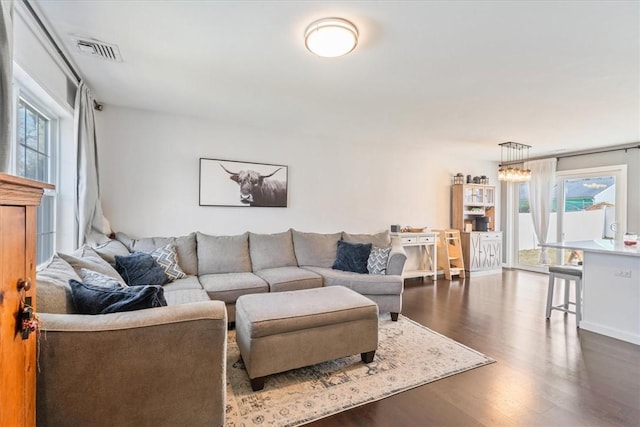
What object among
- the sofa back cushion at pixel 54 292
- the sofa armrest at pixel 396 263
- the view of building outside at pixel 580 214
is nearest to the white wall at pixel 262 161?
the sofa armrest at pixel 396 263

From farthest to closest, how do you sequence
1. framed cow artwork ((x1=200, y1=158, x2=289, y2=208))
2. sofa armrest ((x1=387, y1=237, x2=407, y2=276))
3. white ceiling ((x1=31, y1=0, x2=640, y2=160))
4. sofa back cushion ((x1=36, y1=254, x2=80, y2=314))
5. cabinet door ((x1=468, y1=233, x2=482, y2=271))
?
cabinet door ((x1=468, y1=233, x2=482, y2=271))
framed cow artwork ((x1=200, y1=158, x2=289, y2=208))
sofa armrest ((x1=387, y1=237, x2=407, y2=276))
white ceiling ((x1=31, y1=0, x2=640, y2=160))
sofa back cushion ((x1=36, y1=254, x2=80, y2=314))

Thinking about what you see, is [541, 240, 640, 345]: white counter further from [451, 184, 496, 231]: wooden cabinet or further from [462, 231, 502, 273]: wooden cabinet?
[451, 184, 496, 231]: wooden cabinet

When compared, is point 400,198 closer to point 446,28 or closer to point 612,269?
point 612,269

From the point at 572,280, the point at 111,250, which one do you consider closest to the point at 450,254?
the point at 572,280

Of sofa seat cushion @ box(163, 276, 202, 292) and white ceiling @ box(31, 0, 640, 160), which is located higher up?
white ceiling @ box(31, 0, 640, 160)

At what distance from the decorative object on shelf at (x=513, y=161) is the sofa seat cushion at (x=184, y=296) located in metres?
4.32

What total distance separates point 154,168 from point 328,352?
9.84 feet

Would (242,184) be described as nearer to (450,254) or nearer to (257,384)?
(257,384)

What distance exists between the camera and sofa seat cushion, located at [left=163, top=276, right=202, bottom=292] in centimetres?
281

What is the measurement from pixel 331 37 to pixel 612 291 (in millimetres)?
3639

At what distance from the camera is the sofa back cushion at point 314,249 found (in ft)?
13.2

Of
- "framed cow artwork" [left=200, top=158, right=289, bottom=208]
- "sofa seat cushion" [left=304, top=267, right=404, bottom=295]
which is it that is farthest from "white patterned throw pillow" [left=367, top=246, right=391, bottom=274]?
"framed cow artwork" [left=200, top=158, right=289, bottom=208]

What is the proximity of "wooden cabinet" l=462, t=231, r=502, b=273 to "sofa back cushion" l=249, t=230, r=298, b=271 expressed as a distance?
3572 mm

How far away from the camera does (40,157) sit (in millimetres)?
2520
